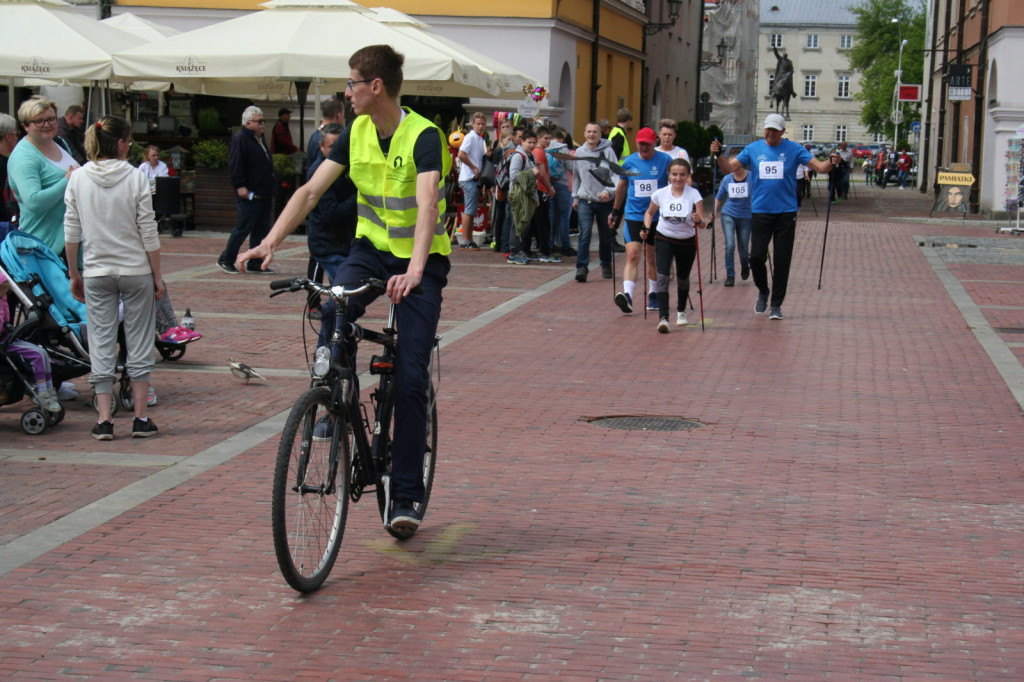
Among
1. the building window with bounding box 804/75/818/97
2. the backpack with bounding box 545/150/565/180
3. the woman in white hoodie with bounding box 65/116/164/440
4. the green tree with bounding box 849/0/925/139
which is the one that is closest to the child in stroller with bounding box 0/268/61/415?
the woman in white hoodie with bounding box 65/116/164/440

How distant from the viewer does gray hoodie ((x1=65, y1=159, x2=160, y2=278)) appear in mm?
7527

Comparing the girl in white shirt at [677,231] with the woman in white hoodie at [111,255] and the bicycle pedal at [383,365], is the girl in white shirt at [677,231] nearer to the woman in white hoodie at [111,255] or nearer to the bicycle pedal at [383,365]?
the woman in white hoodie at [111,255]

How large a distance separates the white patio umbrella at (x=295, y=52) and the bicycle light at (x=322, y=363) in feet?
45.9

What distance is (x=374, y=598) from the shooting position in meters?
5.03

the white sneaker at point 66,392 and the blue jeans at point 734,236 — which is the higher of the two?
the blue jeans at point 734,236

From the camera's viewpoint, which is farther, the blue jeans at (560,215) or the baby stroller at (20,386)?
the blue jeans at (560,215)

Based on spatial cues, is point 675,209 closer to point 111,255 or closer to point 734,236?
point 734,236

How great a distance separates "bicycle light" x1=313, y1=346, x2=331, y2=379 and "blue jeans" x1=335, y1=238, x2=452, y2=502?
0.63ft

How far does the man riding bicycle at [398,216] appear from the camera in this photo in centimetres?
535

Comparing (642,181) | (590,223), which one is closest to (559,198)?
(590,223)

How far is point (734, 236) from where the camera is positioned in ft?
56.3

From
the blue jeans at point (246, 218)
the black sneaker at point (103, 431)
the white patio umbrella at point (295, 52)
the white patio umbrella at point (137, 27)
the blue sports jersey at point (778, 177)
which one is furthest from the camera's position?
the white patio umbrella at point (137, 27)

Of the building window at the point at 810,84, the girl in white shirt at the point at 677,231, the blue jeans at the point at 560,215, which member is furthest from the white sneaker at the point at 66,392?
the building window at the point at 810,84

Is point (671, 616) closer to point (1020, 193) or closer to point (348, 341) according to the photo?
point (348, 341)
